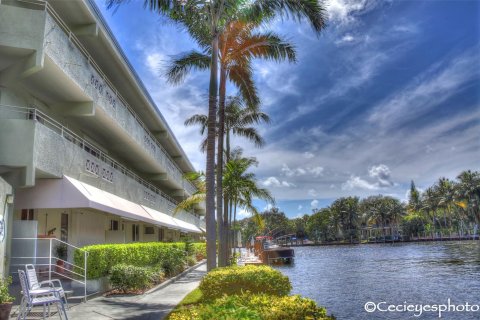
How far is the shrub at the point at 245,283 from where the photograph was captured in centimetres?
1023

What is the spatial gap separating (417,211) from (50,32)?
127124mm

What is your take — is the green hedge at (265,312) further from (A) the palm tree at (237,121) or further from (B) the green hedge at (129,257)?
(A) the palm tree at (237,121)

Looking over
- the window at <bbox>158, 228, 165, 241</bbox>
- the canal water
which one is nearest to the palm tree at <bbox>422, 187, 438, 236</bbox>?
the canal water

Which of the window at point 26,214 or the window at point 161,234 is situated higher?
the window at point 26,214

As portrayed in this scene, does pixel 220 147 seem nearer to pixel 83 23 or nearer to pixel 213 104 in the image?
pixel 213 104

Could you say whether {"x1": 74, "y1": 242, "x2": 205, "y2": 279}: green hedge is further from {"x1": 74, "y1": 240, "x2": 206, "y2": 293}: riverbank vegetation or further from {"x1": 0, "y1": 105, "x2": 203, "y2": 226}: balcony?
{"x1": 0, "y1": 105, "x2": 203, "y2": 226}: balcony

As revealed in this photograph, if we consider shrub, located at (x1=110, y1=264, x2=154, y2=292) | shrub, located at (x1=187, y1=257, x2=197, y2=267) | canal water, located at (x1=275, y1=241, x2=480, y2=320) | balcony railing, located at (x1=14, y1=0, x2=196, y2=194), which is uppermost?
balcony railing, located at (x1=14, y1=0, x2=196, y2=194)

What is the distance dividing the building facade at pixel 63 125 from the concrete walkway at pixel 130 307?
93.8 inches

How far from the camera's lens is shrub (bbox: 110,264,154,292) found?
47.0 feet

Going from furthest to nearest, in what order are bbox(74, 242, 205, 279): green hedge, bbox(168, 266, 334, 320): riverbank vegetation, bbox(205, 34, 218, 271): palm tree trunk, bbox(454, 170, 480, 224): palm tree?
1. bbox(454, 170, 480, 224): palm tree
2. bbox(205, 34, 218, 271): palm tree trunk
3. bbox(74, 242, 205, 279): green hedge
4. bbox(168, 266, 334, 320): riverbank vegetation

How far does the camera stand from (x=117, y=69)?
69.2 feet

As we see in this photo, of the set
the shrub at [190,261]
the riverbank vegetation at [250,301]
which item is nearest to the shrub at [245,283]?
the riverbank vegetation at [250,301]

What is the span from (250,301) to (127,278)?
848 centimetres

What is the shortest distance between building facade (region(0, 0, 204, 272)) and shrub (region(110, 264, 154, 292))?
1987 millimetres
